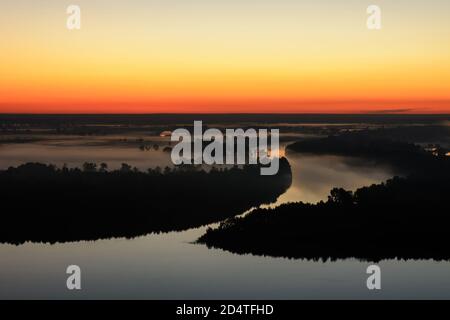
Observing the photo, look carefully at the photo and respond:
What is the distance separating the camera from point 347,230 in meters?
34.6

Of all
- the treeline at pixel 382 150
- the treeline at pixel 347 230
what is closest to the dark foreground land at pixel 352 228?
the treeline at pixel 347 230

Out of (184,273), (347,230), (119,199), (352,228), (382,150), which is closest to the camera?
(184,273)

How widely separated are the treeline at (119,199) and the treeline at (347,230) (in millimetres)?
5951

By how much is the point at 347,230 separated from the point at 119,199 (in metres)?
18.5

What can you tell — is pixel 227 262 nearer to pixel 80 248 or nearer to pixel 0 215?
pixel 80 248

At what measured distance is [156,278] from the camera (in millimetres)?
28594

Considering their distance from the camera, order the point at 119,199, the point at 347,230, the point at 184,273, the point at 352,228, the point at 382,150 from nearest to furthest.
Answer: the point at 184,273, the point at 347,230, the point at 352,228, the point at 119,199, the point at 382,150

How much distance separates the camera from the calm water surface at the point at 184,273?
26.7 m

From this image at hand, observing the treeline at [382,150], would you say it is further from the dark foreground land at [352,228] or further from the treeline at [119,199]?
the dark foreground land at [352,228]

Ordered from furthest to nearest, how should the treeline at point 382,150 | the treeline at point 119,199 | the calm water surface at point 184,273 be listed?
the treeline at point 382,150, the treeline at point 119,199, the calm water surface at point 184,273

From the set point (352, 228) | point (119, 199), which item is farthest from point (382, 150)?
point (352, 228)

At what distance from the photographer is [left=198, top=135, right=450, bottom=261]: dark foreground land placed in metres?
32.4

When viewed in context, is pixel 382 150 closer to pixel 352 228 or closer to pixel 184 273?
pixel 352 228

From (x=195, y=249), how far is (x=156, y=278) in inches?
201
